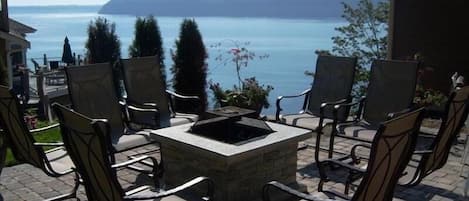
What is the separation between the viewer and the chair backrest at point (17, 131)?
325 centimetres

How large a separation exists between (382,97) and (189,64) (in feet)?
11.0

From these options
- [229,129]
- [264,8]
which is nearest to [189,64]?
[229,129]

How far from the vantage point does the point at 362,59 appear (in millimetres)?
10523

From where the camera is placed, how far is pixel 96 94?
14.6ft

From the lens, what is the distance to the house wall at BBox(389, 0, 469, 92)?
7586 mm

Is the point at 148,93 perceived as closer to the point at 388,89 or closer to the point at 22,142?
the point at 22,142

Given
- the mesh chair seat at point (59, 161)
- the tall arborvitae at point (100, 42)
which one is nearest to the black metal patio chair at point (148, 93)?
the mesh chair seat at point (59, 161)

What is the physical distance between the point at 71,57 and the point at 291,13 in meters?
6.97

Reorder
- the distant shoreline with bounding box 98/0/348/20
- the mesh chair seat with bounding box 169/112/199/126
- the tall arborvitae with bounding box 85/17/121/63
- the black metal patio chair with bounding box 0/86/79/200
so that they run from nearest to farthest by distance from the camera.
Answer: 1. the black metal patio chair with bounding box 0/86/79/200
2. the mesh chair seat with bounding box 169/112/199/126
3. the tall arborvitae with bounding box 85/17/121/63
4. the distant shoreline with bounding box 98/0/348/20

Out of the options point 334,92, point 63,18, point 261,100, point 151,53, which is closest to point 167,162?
point 334,92

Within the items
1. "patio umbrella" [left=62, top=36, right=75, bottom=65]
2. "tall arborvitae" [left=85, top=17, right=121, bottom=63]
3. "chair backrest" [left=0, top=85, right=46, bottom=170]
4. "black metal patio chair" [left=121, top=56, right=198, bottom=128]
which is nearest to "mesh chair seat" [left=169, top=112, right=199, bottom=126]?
"black metal patio chair" [left=121, top=56, right=198, bottom=128]

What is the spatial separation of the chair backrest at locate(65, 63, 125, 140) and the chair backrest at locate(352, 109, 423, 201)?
243cm

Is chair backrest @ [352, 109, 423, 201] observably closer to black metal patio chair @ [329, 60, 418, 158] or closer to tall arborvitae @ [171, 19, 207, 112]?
black metal patio chair @ [329, 60, 418, 158]

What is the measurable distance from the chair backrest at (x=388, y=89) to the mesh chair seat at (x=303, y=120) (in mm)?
455
